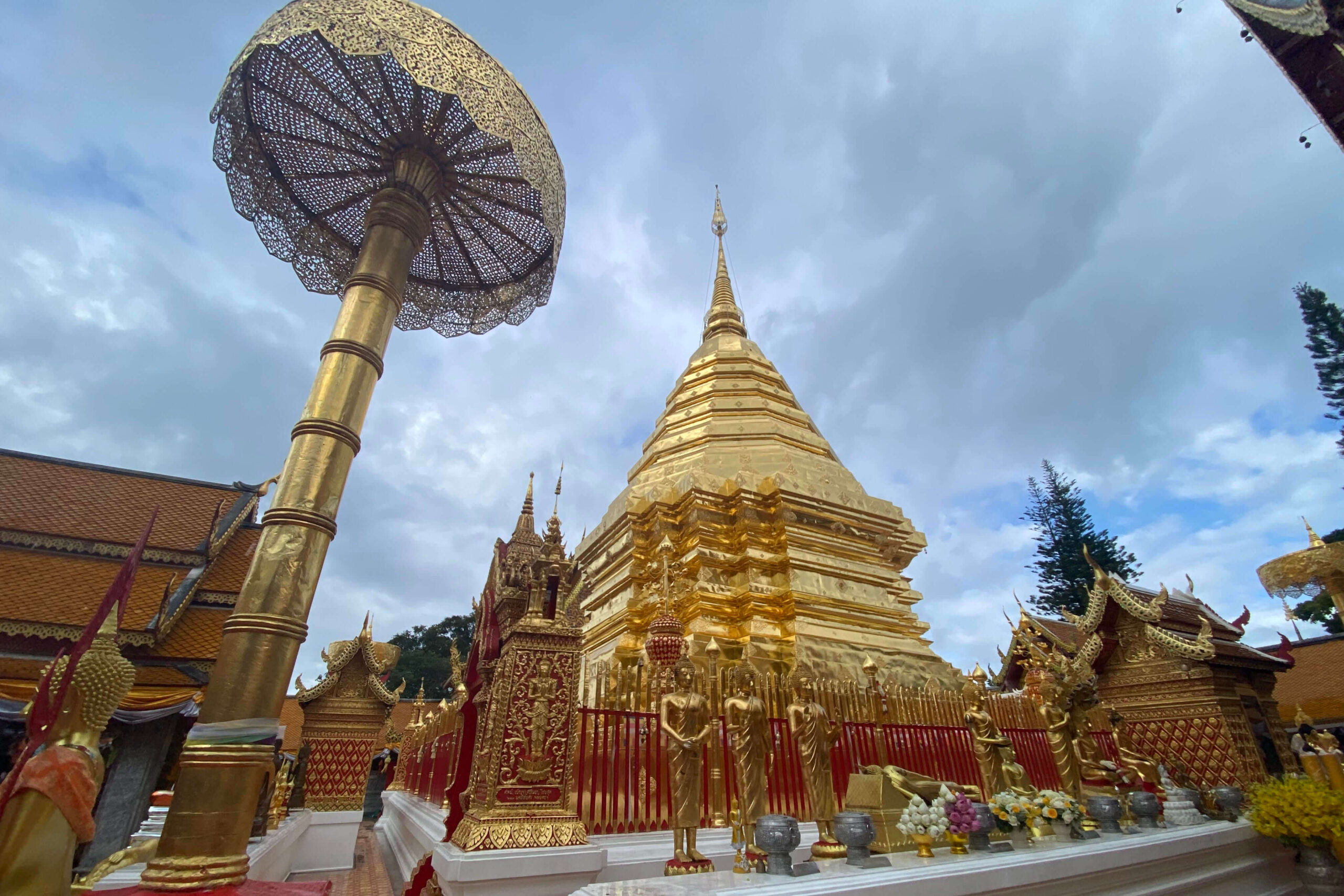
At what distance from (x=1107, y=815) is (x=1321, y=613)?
102 ft

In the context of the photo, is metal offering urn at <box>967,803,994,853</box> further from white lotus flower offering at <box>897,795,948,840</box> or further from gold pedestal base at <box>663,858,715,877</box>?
gold pedestal base at <box>663,858,715,877</box>

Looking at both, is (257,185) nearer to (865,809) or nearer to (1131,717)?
(865,809)

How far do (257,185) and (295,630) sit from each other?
3.88 metres

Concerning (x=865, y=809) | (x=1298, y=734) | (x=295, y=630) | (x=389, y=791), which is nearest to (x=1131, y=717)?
(x=1298, y=734)

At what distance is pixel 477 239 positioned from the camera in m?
5.83

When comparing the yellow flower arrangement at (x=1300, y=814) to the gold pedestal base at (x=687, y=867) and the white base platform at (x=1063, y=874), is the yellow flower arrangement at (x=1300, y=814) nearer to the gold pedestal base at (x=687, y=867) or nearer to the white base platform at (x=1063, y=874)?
the white base platform at (x=1063, y=874)

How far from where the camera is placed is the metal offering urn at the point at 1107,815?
15.4 ft

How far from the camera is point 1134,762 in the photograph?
6195 mm

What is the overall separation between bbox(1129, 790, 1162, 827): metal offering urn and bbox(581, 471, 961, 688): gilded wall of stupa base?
3.83 metres

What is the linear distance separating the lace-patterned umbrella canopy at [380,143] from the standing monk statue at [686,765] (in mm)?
3733

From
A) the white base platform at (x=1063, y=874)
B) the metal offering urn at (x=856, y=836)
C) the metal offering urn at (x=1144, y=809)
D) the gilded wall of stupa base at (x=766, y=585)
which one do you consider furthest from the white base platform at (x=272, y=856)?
the metal offering urn at (x=1144, y=809)

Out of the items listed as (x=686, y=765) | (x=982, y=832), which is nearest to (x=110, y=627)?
(x=686, y=765)

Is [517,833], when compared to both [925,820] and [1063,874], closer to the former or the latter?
[925,820]

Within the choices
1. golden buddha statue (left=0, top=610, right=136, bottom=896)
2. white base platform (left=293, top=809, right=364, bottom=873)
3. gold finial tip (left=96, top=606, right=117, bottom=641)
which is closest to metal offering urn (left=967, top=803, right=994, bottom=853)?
golden buddha statue (left=0, top=610, right=136, bottom=896)
